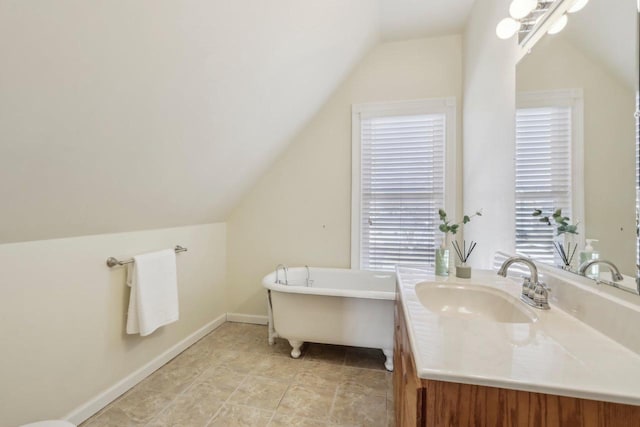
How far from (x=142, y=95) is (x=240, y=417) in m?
1.77

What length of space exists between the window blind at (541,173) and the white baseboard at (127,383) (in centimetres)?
255

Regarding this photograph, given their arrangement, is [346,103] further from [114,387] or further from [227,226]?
[114,387]

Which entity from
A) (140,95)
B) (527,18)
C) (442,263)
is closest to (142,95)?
(140,95)

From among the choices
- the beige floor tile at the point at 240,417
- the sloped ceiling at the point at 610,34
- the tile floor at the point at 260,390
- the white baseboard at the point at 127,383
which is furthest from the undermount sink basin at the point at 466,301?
the white baseboard at the point at 127,383

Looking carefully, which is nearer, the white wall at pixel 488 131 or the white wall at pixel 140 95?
the white wall at pixel 140 95

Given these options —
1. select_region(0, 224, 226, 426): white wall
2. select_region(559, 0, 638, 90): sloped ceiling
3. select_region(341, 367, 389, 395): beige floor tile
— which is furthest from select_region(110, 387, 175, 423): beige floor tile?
select_region(559, 0, 638, 90): sloped ceiling

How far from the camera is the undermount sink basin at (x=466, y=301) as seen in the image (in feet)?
4.09

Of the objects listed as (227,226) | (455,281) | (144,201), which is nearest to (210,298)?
(227,226)

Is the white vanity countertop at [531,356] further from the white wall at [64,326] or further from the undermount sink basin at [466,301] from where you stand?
the white wall at [64,326]

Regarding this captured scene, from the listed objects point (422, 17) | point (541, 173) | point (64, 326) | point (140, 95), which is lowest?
point (64, 326)

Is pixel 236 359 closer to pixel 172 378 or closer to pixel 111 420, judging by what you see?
pixel 172 378

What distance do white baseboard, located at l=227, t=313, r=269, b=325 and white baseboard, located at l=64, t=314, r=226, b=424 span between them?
36 centimetres

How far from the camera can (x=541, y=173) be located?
1.31 meters

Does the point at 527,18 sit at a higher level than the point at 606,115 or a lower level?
higher
